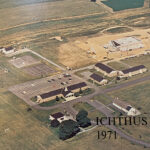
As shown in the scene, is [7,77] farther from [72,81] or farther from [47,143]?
[47,143]

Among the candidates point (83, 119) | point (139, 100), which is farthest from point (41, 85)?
point (139, 100)

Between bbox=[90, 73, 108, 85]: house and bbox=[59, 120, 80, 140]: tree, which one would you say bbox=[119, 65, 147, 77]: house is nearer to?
bbox=[90, 73, 108, 85]: house

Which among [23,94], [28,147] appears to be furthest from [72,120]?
[23,94]

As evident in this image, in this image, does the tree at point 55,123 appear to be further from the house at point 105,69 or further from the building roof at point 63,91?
the house at point 105,69

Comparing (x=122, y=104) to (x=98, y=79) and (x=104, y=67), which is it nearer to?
(x=98, y=79)

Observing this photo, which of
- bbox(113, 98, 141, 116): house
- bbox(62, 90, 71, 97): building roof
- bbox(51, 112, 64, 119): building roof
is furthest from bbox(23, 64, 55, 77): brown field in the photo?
bbox(113, 98, 141, 116): house
